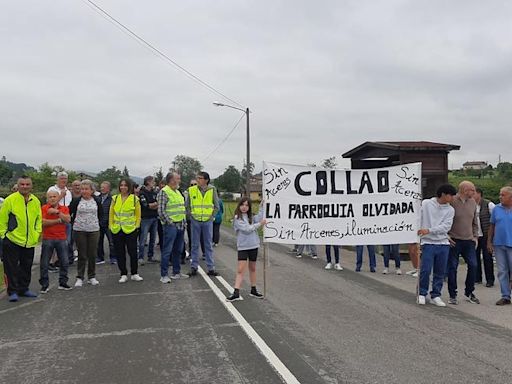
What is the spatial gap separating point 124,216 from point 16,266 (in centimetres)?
203

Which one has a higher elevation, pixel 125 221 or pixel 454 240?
pixel 125 221

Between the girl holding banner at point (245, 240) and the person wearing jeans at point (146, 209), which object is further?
the person wearing jeans at point (146, 209)

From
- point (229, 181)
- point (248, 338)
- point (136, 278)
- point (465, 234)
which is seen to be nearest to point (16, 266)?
point (136, 278)

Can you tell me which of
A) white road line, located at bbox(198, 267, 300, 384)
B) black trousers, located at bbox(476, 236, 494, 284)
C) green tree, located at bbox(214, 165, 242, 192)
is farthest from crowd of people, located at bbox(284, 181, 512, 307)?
green tree, located at bbox(214, 165, 242, 192)

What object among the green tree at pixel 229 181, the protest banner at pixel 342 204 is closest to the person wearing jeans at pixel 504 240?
the protest banner at pixel 342 204

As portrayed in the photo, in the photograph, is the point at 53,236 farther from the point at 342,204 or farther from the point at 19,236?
the point at 342,204

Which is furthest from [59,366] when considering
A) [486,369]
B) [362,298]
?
[362,298]

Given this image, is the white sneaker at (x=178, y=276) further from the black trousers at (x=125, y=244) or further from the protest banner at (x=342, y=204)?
the protest banner at (x=342, y=204)

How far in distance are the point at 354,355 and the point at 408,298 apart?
10.8ft

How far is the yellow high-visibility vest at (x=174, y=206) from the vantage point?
9094 millimetres

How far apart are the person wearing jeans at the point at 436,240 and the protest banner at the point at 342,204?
529 mm

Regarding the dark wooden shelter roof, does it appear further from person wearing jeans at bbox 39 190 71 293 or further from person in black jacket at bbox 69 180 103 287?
person wearing jeans at bbox 39 190 71 293

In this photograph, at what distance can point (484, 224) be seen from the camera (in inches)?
379

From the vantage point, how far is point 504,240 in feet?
24.6
